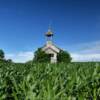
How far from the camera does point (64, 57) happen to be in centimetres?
8356

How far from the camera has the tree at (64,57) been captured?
3183 inches

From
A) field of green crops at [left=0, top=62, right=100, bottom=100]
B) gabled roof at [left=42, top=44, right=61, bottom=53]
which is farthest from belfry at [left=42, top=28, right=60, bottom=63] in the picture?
field of green crops at [left=0, top=62, right=100, bottom=100]

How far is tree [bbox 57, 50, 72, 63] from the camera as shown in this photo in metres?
80.8

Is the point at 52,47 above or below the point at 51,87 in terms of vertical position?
above

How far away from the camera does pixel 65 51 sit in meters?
84.6

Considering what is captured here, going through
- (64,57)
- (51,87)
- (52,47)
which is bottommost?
(51,87)

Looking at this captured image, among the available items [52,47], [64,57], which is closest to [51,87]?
[64,57]

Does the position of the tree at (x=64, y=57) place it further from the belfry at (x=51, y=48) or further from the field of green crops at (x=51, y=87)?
the field of green crops at (x=51, y=87)

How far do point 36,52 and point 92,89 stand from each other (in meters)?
71.9

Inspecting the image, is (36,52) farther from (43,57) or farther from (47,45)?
(47,45)

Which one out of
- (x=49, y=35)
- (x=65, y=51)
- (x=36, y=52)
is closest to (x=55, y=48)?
(x=49, y=35)

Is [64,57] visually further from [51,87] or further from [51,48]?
[51,87]

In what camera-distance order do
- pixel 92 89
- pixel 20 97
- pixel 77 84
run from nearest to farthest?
pixel 20 97
pixel 77 84
pixel 92 89

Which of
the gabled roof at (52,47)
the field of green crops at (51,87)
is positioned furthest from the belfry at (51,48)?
the field of green crops at (51,87)
